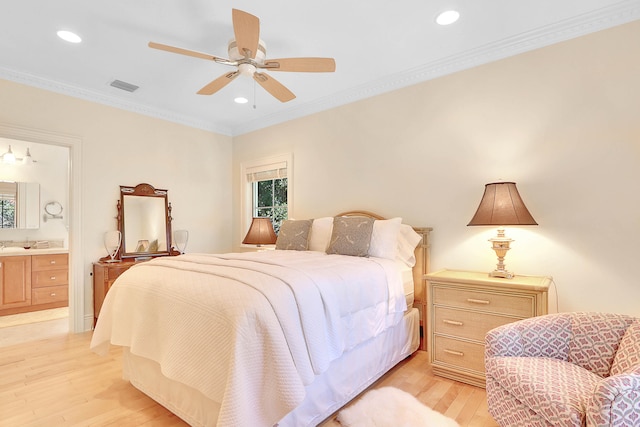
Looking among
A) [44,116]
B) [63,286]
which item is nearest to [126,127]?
[44,116]

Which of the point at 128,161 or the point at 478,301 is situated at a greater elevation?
the point at 128,161

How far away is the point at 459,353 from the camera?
7.88 feet

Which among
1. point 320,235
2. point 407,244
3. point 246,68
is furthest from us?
point 320,235

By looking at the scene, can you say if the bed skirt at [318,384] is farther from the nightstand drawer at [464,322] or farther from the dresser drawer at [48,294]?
the dresser drawer at [48,294]

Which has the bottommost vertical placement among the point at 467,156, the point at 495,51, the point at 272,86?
the point at 467,156

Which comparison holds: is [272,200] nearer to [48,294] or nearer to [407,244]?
[407,244]

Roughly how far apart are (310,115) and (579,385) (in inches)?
142

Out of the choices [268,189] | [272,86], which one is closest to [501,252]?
[272,86]

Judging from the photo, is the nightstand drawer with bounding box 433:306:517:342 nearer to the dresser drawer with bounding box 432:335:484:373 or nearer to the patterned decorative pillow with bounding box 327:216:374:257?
the dresser drawer with bounding box 432:335:484:373

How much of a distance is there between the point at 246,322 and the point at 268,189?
356 cm

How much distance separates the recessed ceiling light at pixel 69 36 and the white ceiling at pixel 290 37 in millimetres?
51

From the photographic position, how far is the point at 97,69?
125 inches

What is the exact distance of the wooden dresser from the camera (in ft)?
7.20

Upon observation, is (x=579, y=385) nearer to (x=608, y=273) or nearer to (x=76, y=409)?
(x=608, y=273)
